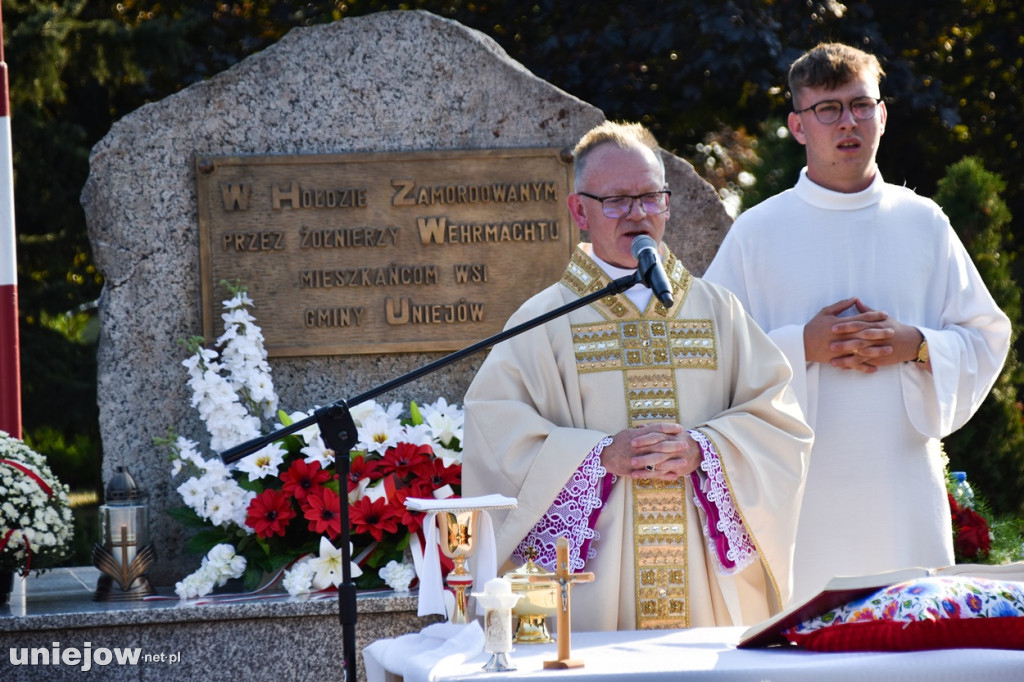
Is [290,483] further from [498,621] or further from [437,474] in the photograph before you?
[498,621]

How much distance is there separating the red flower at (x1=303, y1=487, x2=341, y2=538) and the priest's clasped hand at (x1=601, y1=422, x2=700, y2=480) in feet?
5.07

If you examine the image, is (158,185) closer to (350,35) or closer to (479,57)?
(350,35)

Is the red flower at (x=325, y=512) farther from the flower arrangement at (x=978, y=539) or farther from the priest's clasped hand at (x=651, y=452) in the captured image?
the flower arrangement at (x=978, y=539)

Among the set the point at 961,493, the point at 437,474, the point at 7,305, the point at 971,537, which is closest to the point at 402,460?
the point at 437,474

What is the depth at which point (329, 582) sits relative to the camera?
482 centimetres

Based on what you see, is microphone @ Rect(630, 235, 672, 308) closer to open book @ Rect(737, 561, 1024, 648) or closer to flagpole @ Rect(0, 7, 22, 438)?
open book @ Rect(737, 561, 1024, 648)

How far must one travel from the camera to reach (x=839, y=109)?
418 centimetres

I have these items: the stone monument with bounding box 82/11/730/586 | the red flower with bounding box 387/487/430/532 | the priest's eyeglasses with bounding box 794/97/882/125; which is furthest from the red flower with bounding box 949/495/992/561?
the red flower with bounding box 387/487/430/532

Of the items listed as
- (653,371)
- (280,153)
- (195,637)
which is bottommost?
(195,637)

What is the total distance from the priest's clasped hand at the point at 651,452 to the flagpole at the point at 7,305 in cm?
293

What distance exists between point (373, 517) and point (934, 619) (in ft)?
8.33

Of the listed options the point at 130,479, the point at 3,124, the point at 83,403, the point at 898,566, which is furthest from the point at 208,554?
the point at 83,403

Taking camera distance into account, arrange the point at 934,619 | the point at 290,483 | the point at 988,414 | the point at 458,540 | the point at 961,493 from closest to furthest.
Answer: the point at 934,619 < the point at 458,540 < the point at 290,483 < the point at 961,493 < the point at 988,414

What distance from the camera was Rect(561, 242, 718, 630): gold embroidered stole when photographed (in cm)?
362
